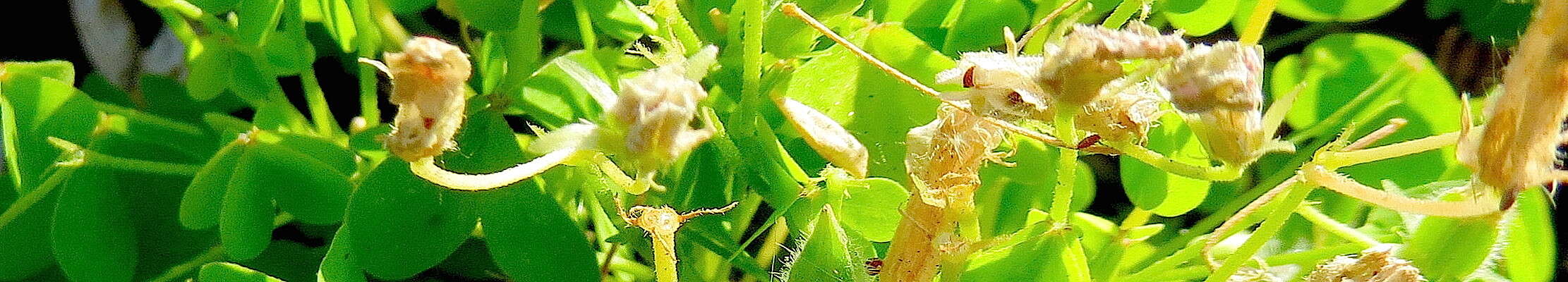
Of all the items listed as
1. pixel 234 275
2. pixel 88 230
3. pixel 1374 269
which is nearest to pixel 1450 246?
pixel 1374 269

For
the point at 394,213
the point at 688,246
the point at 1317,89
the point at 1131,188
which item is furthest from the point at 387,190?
the point at 1317,89

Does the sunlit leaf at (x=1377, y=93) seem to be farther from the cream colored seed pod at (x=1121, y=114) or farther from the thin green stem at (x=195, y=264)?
the thin green stem at (x=195, y=264)

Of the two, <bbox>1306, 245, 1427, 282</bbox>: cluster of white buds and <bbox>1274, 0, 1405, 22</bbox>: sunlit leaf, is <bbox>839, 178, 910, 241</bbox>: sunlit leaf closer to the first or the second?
<bbox>1306, 245, 1427, 282</bbox>: cluster of white buds

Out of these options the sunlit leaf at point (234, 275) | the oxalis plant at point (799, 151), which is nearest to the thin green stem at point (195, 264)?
the oxalis plant at point (799, 151)

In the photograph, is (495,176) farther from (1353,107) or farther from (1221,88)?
(1353,107)

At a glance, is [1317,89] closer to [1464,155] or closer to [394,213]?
[1464,155]
